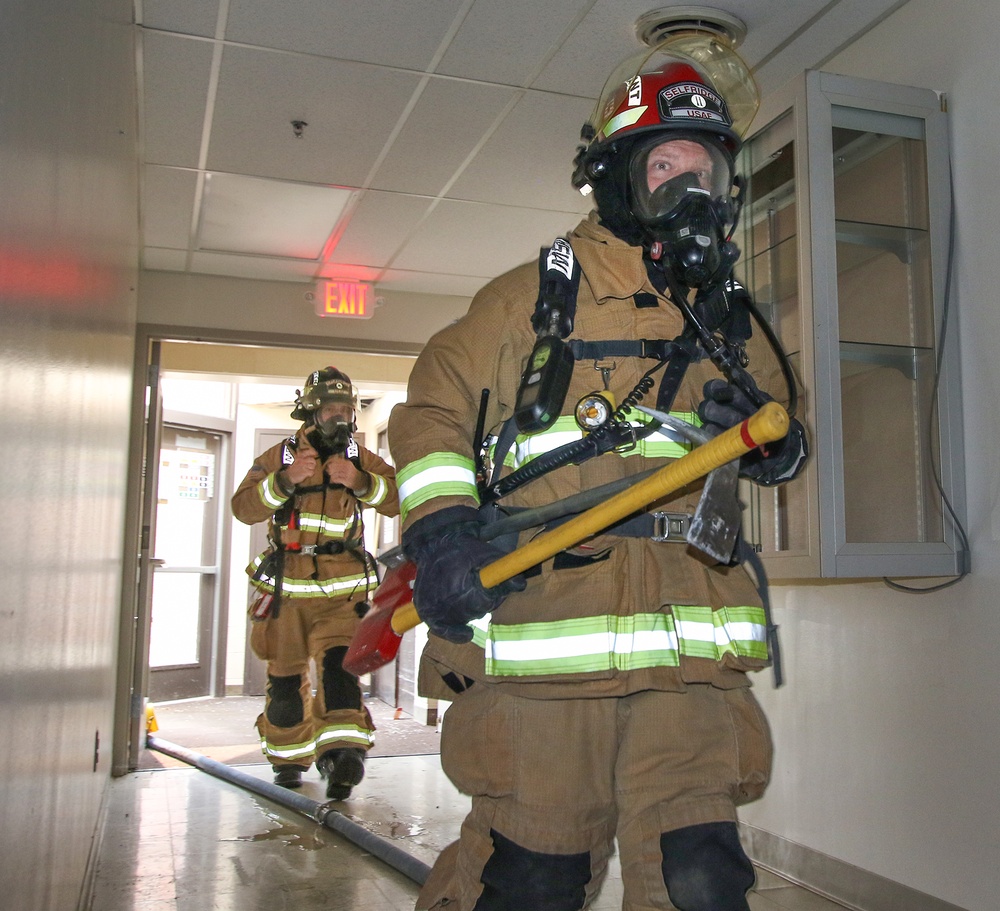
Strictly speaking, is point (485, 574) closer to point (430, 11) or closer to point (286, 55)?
point (430, 11)

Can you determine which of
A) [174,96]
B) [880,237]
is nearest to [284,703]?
[174,96]

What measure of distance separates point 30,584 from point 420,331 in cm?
515

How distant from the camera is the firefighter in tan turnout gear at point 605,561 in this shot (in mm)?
1727

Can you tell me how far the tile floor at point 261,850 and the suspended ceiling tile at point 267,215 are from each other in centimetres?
289

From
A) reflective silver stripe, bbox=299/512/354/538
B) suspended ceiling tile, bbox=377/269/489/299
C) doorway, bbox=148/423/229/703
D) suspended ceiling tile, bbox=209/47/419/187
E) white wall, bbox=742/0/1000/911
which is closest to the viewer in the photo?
white wall, bbox=742/0/1000/911

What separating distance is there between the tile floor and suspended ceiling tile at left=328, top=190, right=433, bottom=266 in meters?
2.92

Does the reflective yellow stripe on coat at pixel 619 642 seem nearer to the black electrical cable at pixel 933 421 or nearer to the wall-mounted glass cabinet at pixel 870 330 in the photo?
the wall-mounted glass cabinet at pixel 870 330

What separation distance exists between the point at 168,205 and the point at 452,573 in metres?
4.10

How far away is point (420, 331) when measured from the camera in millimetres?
6582

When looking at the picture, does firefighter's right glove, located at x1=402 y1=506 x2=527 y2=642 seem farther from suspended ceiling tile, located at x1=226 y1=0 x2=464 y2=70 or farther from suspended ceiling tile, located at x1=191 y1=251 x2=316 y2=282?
suspended ceiling tile, located at x1=191 y1=251 x2=316 y2=282

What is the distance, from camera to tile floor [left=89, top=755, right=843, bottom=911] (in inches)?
128

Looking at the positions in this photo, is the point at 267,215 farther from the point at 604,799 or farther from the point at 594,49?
the point at 604,799

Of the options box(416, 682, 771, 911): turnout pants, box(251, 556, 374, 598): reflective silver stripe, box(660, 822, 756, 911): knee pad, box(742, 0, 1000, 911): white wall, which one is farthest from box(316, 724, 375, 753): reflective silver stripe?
box(660, 822, 756, 911): knee pad

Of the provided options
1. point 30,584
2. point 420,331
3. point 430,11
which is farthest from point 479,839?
point 420,331
